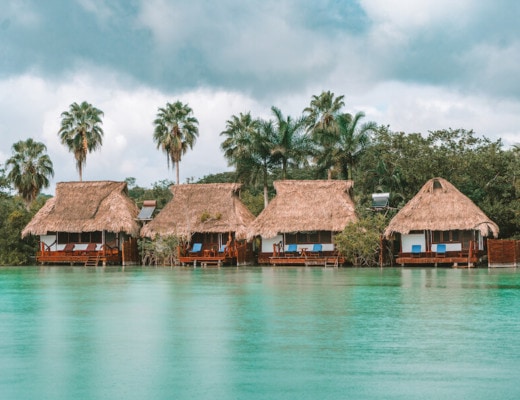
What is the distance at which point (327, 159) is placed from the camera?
39781 millimetres

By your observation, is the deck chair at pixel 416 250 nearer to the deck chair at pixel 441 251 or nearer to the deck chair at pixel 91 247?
the deck chair at pixel 441 251

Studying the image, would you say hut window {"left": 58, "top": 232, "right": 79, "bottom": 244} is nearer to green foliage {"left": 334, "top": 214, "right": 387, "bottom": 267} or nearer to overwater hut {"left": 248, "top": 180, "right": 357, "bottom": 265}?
overwater hut {"left": 248, "top": 180, "right": 357, "bottom": 265}

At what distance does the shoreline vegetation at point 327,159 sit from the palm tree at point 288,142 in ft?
0.17

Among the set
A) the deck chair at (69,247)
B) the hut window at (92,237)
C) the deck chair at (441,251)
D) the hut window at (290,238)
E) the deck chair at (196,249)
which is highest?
the hut window at (92,237)

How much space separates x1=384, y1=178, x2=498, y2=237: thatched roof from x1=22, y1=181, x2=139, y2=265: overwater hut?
1320 centimetres

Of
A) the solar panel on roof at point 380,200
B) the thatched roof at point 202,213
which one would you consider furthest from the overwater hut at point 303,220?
the thatched roof at point 202,213

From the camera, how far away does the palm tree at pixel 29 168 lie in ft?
152

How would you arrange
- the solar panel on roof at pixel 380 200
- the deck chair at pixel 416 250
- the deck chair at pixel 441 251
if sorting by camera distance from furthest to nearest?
the solar panel on roof at pixel 380 200 < the deck chair at pixel 416 250 < the deck chair at pixel 441 251

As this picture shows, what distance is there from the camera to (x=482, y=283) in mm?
22781

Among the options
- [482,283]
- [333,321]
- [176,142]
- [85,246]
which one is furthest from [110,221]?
[333,321]

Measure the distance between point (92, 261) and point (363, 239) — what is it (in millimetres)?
13696

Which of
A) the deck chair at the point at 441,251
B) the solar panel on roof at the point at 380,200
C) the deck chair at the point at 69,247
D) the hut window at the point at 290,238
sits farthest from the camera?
the deck chair at the point at 69,247

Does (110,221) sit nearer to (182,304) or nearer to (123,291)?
(123,291)

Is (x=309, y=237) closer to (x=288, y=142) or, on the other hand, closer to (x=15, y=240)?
(x=288, y=142)
